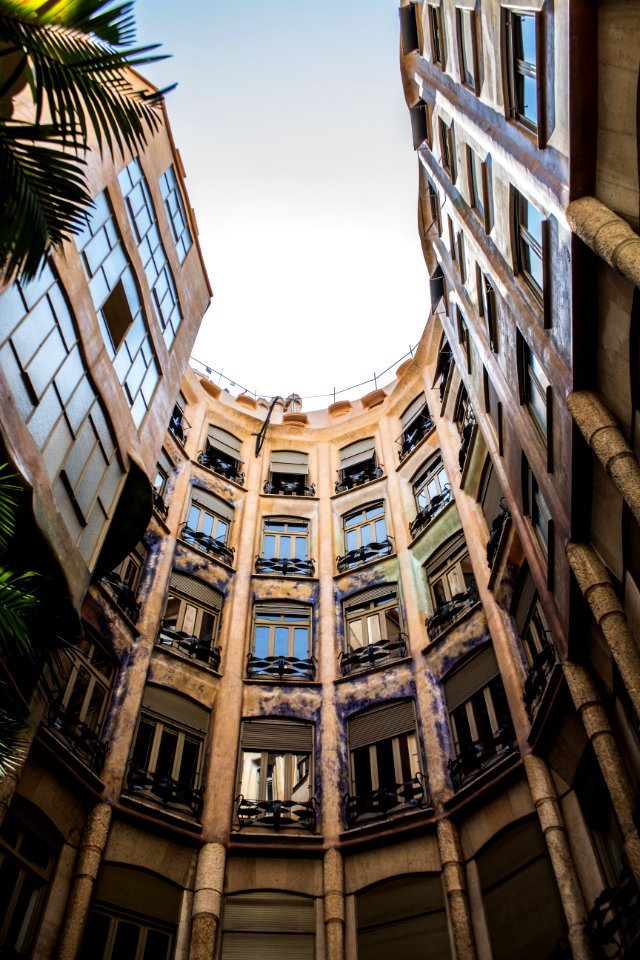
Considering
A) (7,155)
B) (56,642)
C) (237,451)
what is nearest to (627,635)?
(56,642)

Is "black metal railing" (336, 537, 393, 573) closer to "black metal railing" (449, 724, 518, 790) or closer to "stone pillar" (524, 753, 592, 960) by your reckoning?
"black metal railing" (449, 724, 518, 790)

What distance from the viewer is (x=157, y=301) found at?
55.3ft

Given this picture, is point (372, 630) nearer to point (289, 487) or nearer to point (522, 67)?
point (289, 487)

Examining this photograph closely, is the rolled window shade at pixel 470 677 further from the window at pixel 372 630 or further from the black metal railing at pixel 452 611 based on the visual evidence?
the window at pixel 372 630

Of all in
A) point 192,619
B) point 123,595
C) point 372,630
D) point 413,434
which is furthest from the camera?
point 413,434

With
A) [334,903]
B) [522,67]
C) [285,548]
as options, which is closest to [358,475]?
[285,548]

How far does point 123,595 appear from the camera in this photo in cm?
1777

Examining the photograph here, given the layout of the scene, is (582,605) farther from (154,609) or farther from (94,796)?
(154,609)

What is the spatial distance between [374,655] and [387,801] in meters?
4.11

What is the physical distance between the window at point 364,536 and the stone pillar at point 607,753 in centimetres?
1072

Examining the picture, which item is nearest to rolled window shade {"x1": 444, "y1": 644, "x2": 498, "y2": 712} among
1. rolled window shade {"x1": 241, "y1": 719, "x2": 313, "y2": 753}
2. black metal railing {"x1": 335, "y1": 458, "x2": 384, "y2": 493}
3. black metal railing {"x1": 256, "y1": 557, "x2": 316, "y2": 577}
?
rolled window shade {"x1": 241, "y1": 719, "x2": 313, "y2": 753}

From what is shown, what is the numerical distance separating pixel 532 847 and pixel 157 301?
13.9 metres

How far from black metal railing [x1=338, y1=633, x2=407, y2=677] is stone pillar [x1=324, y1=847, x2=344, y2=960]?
4858mm

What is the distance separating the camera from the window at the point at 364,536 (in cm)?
2234
